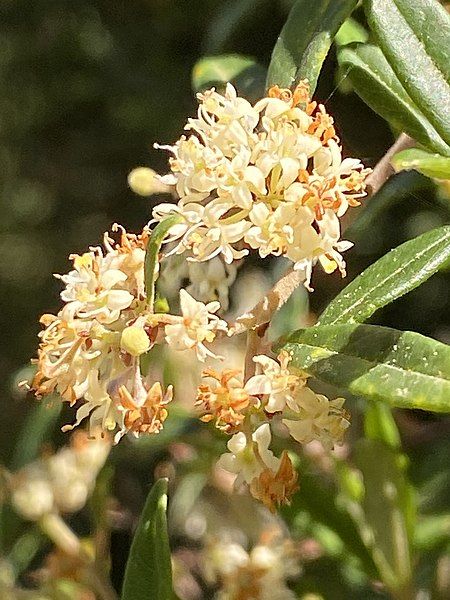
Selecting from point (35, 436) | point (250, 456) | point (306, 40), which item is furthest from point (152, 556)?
point (35, 436)

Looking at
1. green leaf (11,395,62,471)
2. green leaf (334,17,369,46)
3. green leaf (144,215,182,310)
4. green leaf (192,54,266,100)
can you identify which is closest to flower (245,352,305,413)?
green leaf (144,215,182,310)

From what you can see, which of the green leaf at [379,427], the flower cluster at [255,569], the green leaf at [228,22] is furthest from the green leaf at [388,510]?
the green leaf at [228,22]

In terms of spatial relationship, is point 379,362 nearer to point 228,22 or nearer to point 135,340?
point 135,340

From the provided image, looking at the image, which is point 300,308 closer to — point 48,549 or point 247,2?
point 247,2

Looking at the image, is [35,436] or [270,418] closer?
[270,418]

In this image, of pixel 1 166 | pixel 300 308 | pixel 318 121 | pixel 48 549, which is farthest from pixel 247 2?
pixel 1 166

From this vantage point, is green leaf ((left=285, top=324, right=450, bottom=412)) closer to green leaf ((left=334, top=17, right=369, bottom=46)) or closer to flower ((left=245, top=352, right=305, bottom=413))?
flower ((left=245, top=352, right=305, bottom=413))

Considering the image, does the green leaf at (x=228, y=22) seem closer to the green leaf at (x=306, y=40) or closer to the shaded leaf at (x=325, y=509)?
the green leaf at (x=306, y=40)
